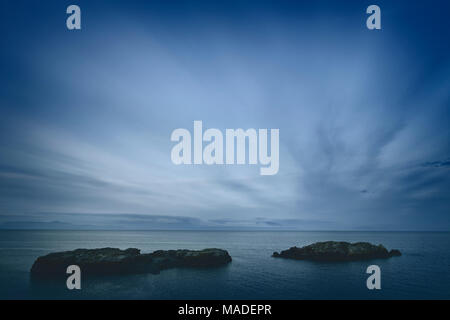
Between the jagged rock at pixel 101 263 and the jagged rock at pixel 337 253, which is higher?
the jagged rock at pixel 101 263

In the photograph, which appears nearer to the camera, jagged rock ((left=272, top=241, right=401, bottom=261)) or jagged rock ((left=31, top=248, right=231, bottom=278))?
jagged rock ((left=31, top=248, right=231, bottom=278))

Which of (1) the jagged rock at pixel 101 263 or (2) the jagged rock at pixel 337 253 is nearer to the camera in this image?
(1) the jagged rock at pixel 101 263

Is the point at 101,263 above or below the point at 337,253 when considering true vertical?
above

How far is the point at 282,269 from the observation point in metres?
46.2

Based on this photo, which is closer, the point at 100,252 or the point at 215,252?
the point at 100,252

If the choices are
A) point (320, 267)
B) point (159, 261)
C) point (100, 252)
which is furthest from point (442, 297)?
point (100, 252)

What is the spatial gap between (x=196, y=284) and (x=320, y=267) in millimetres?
26388

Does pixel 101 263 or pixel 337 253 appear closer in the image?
pixel 101 263

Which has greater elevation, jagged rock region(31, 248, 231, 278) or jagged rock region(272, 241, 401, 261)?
jagged rock region(31, 248, 231, 278)

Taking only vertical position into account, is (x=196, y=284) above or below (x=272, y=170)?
below
